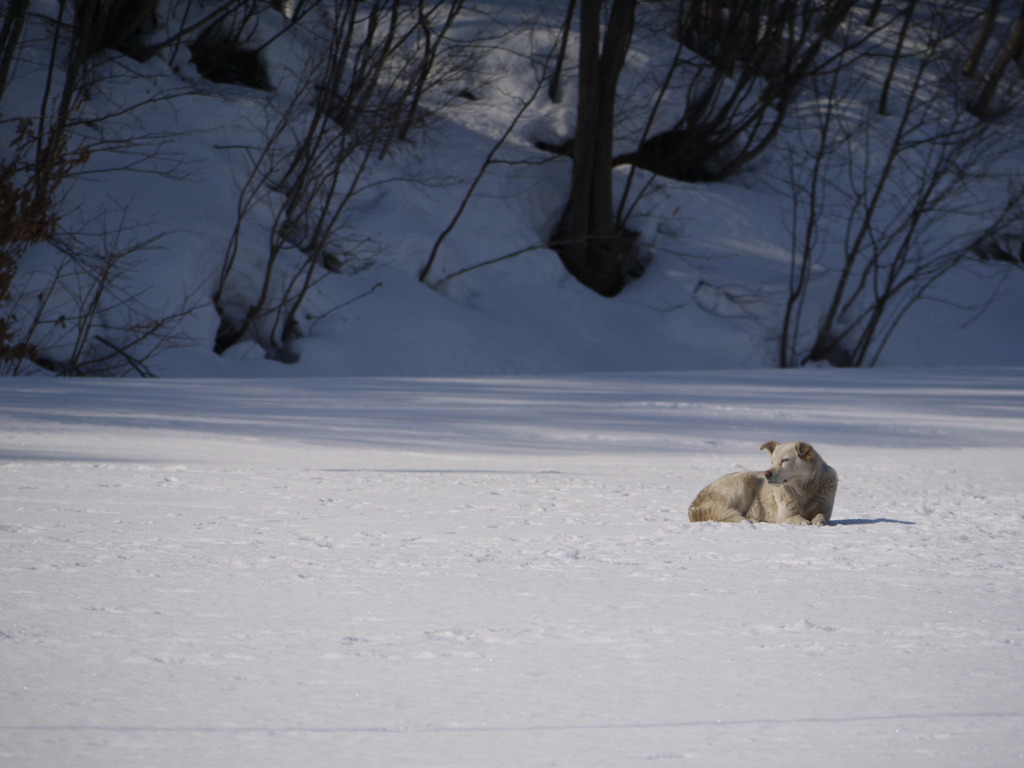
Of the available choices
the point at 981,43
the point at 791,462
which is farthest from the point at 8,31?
the point at 981,43

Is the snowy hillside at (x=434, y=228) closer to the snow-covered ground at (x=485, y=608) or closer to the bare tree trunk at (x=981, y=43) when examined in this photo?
the bare tree trunk at (x=981, y=43)

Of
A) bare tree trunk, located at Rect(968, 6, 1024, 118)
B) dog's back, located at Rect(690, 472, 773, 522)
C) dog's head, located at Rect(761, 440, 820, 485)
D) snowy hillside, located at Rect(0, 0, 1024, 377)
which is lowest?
dog's back, located at Rect(690, 472, 773, 522)

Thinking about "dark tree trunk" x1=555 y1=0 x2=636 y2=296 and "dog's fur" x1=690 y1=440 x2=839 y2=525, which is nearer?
"dog's fur" x1=690 y1=440 x2=839 y2=525

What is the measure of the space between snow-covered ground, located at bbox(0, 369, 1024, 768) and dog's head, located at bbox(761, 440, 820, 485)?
198mm

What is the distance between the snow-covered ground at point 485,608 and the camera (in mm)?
1894

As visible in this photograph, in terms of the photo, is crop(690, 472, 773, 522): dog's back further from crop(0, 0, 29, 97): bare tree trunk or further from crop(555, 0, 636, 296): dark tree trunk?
crop(555, 0, 636, 296): dark tree trunk

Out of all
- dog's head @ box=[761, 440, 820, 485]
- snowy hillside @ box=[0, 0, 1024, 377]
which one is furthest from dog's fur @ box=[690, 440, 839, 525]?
snowy hillside @ box=[0, 0, 1024, 377]

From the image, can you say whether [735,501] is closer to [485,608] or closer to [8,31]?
[485,608]

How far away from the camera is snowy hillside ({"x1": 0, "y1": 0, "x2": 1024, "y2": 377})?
36.1 ft

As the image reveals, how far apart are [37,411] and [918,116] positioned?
1716 centimetres

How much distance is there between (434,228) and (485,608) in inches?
472

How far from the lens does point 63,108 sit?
10500 millimetres

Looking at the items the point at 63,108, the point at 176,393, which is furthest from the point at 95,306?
the point at 176,393

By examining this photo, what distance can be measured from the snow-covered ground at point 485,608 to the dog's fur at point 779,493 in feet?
0.28
